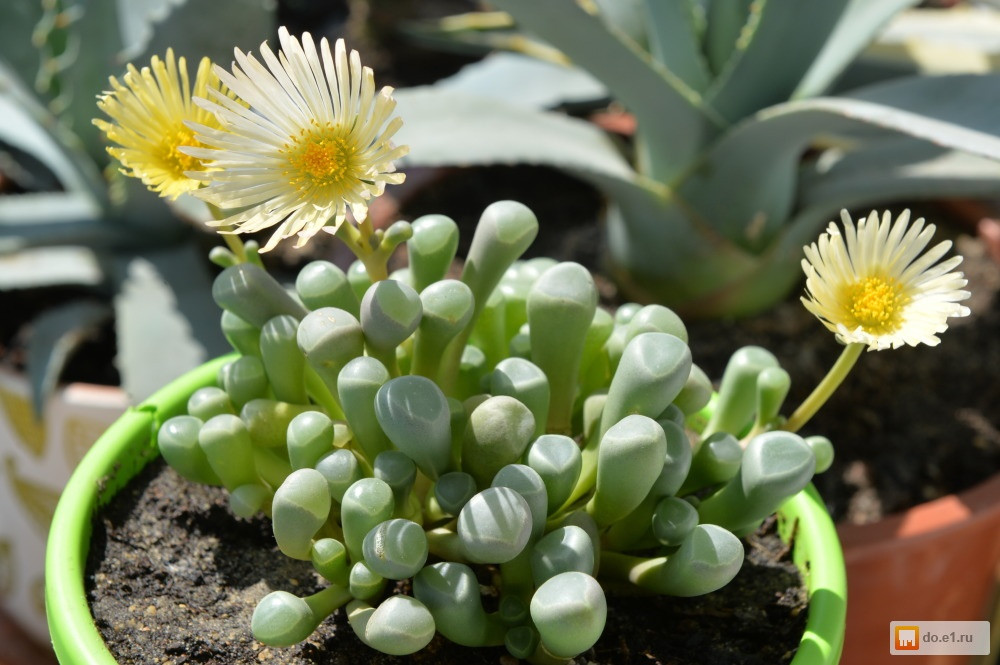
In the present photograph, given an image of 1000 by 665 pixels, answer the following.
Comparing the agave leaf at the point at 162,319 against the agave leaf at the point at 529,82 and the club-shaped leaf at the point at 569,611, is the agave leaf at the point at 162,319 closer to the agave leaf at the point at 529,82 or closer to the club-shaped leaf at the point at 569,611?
the agave leaf at the point at 529,82

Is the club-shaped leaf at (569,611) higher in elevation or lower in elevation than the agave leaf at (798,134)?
lower

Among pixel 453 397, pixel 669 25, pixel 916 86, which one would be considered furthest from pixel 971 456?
pixel 453 397

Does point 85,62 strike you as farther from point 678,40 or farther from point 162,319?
point 678,40

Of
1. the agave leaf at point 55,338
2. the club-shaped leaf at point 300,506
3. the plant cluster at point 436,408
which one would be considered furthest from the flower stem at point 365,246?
the agave leaf at point 55,338

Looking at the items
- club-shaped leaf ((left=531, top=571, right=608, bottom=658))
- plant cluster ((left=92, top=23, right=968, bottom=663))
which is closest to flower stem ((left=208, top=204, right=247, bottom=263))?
plant cluster ((left=92, top=23, right=968, bottom=663))

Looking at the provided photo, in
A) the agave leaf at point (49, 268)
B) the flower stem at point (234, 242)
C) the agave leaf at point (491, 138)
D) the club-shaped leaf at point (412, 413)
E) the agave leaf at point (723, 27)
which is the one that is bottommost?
the club-shaped leaf at point (412, 413)

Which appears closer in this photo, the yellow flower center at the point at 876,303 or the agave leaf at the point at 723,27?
the yellow flower center at the point at 876,303

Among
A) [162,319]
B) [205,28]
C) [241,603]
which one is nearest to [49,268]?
[162,319]
